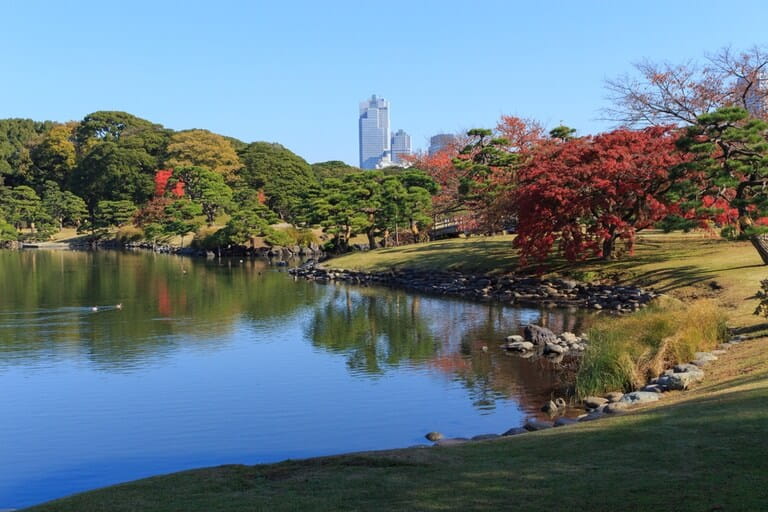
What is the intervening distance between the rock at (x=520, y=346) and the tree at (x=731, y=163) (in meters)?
5.85

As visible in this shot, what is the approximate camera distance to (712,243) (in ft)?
95.3

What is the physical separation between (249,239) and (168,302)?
26.7 metres

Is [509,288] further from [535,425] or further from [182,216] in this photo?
[182,216]

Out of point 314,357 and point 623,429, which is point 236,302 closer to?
point 314,357

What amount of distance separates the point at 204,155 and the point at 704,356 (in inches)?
2458

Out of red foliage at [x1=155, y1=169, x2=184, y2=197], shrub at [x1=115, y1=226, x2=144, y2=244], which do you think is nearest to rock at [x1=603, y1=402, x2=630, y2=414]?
red foliage at [x1=155, y1=169, x2=184, y2=197]

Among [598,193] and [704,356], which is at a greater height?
[598,193]

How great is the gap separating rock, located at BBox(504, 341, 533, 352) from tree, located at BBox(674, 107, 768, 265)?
5.85 metres

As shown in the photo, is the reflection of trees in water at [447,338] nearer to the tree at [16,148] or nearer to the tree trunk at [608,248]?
the tree trunk at [608,248]

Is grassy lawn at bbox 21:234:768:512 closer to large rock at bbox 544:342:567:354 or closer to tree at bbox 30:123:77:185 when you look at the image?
large rock at bbox 544:342:567:354

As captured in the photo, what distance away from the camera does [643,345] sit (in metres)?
14.0

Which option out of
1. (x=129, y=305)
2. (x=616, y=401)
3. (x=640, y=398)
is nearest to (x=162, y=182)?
(x=129, y=305)

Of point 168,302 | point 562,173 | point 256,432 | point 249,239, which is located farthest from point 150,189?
point 256,432

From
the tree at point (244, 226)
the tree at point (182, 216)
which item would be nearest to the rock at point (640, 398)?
the tree at point (244, 226)
